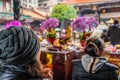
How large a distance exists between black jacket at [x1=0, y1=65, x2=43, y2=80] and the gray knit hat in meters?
0.02

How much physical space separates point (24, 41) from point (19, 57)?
0.23 feet

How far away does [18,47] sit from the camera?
0.93 meters

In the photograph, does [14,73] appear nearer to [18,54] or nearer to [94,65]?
[18,54]

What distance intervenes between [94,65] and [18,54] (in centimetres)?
115

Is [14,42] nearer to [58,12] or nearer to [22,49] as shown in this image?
[22,49]

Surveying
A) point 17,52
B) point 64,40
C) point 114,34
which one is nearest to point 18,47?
point 17,52

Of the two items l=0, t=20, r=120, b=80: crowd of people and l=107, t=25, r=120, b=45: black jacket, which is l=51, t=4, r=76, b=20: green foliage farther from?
l=0, t=20, r=120, b=80: crowd of people

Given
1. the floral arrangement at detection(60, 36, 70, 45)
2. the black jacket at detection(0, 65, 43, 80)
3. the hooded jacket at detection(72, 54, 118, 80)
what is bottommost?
the hooded jacket at detection(72, 54, 118, 80)

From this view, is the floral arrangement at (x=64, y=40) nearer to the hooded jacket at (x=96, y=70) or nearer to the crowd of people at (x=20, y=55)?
the hooded jacket at (x=96, y=70)

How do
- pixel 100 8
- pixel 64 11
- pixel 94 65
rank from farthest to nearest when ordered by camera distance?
pixel 64 11 → pixel 100 8 → pixel 94 65

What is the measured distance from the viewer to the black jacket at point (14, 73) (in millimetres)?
953

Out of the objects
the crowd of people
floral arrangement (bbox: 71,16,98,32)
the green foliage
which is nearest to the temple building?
the green foliage

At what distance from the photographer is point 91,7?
41.1ft

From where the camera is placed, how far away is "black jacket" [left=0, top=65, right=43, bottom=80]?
953 millimetres
